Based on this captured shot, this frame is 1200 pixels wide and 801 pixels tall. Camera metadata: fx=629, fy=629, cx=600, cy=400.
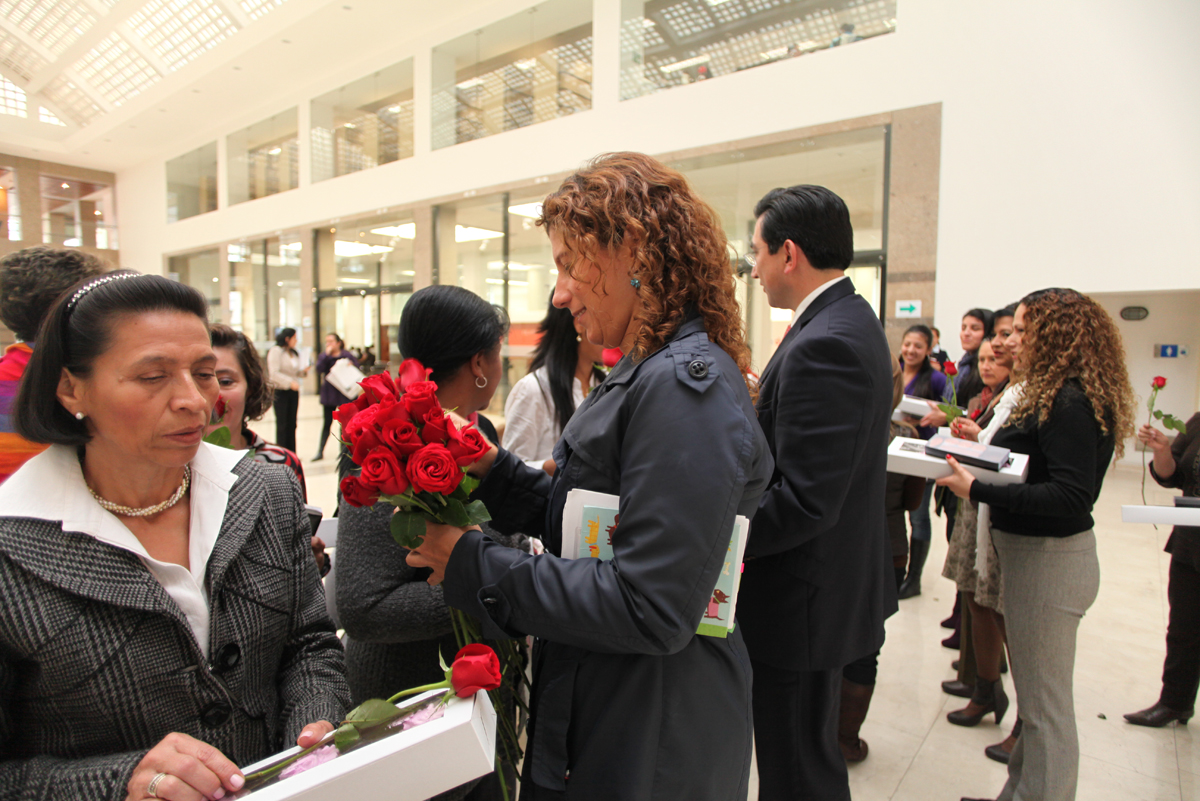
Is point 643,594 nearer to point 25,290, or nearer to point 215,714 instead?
point 215,714

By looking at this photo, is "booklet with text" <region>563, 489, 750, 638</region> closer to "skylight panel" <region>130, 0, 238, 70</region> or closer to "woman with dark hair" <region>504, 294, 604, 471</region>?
"woman with dark hair" <region>504, 294, 604, 471</region>

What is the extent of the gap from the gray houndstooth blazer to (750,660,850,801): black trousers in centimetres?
113

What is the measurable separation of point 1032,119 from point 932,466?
20.1ft

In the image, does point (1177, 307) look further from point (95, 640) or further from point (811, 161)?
point (95, 640)

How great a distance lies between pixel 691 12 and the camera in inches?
338

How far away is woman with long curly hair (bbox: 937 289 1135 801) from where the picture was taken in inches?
75.8

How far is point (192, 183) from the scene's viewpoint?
708 inches

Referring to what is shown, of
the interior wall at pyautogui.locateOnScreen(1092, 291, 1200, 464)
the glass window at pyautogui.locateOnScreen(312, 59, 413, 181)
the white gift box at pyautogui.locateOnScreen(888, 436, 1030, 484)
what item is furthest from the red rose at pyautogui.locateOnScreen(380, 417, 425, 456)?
the glass window at pyautogui.locateOnScreen(312, 59, 413, 181)

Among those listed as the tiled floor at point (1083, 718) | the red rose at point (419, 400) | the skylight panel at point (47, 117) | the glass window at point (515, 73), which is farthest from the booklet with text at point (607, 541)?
the glass window at point (515, 73)

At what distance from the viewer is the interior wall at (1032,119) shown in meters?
5.91

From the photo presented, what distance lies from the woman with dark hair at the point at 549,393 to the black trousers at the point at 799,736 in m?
1.13

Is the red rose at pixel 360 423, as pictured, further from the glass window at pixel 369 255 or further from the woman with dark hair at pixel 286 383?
the glass window at pixel 369 255

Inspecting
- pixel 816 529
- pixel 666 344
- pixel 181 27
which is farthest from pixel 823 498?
pixel 181 27

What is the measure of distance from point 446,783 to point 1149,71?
324 inches
